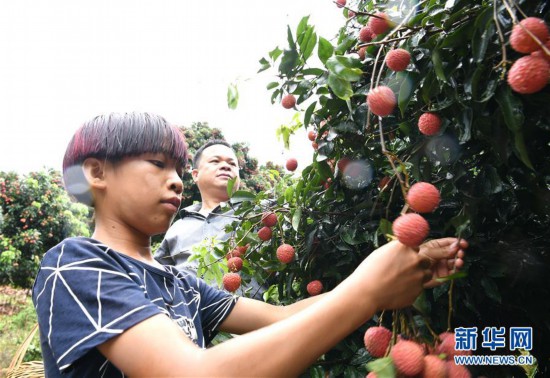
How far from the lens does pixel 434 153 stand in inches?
35.4

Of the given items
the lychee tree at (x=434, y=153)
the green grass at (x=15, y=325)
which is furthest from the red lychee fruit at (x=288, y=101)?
the green grass at (x=15, y=325)

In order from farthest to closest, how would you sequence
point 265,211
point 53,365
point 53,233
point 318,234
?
point 53,233 → point 265,211 → point 318,234 → point 53,365

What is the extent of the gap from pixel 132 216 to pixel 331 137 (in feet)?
1.55

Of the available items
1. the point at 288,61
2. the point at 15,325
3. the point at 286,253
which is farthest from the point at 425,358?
the point at 15,325

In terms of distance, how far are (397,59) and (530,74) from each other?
24 cm

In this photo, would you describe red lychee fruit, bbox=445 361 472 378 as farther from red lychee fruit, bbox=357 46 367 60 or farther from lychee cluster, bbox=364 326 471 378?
red lychee fruit, bbox=357 46 367 60

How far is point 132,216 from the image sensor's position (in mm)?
957

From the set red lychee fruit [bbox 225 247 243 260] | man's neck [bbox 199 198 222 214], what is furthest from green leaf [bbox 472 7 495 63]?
man's neck [bbox 199 198 222 214]

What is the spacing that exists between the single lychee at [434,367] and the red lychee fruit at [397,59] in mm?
487

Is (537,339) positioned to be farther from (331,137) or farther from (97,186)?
(97,186)

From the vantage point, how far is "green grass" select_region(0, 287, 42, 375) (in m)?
4.58

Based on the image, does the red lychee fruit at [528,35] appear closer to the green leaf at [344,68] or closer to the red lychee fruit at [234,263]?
the green leaf at [344,68]

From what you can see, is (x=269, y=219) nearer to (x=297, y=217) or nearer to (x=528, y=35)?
(x=297, y=217)

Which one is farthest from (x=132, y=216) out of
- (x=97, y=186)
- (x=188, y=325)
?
(x=188, y=325)
